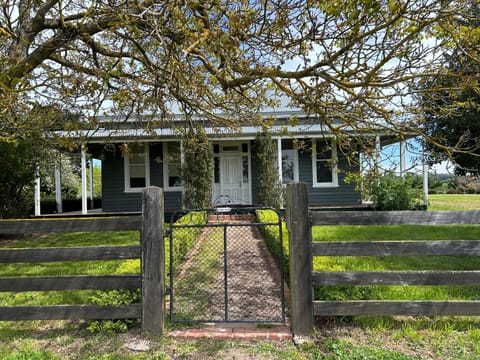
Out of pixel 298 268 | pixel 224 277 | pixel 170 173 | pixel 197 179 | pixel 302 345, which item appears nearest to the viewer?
pixel 302 345

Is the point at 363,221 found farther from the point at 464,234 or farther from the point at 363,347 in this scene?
the point at 464,234

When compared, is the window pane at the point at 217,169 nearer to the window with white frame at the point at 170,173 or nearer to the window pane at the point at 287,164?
the window with white frame at the point at 170,173

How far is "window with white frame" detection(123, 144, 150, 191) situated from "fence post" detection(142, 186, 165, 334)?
10650 millimetres

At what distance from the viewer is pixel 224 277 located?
3.75 meters

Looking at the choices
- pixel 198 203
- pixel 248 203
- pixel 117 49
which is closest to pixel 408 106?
pixel 117 49

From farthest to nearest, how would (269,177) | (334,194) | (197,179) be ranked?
(334,194)
(269,177)
(197,179)

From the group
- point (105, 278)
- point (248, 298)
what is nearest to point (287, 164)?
point (248, 298)

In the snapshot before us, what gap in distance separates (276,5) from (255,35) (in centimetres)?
46

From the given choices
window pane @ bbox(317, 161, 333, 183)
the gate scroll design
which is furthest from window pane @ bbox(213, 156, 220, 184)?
the gate scroll design

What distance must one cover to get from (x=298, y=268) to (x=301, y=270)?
0.12 feet

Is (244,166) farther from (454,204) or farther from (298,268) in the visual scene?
(454,204)

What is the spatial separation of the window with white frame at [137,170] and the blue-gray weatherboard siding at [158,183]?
0.70 ft

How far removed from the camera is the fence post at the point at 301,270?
2.97 meters

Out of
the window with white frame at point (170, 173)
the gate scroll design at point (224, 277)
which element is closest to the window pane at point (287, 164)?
the window with white frame at point (170, 173)
